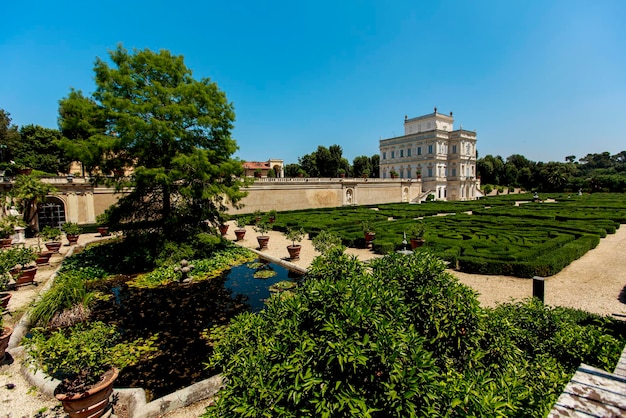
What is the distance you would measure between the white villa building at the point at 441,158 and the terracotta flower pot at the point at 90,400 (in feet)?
164

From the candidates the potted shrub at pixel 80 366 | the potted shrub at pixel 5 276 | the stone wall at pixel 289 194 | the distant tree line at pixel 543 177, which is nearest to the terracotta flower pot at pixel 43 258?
the potted shrub at pixel 5 276

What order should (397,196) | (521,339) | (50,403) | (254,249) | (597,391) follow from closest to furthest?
(597,391) < (521,339) < (50,403) < (254,249) < (397,196)

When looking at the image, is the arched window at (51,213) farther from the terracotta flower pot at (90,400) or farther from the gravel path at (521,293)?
the terracotta flower pot at (90,400)

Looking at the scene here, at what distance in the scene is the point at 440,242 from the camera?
13.8m

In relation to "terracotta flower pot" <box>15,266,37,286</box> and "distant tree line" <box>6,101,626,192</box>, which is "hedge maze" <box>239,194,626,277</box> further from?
"distant tree line" <box>6,101,626,192</box>

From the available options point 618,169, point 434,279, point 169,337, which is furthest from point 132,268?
point 618,169

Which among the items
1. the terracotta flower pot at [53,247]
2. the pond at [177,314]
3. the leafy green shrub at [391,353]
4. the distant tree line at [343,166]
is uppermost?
the distant tree line at [343,166]

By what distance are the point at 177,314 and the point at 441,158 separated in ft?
170

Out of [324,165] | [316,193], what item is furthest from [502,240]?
[324,165]

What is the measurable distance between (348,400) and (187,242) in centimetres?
1249

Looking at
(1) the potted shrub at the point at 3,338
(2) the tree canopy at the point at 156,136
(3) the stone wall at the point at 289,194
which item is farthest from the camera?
(3) the stone wall at the point at 289,194

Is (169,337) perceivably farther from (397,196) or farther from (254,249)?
(397,196)

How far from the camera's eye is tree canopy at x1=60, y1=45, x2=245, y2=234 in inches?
459

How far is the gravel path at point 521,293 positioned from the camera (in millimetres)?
4668
